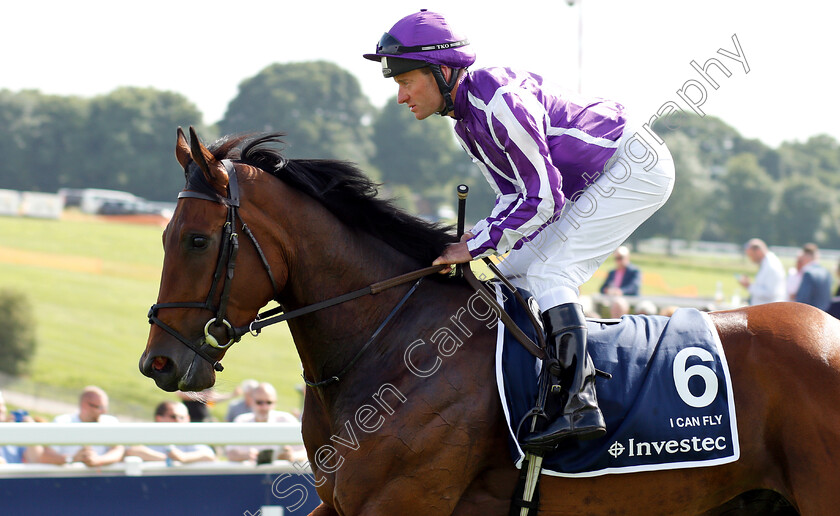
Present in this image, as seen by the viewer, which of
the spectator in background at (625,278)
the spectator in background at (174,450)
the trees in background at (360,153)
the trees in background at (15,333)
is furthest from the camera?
the trees in background at (360,153)

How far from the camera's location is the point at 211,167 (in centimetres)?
284

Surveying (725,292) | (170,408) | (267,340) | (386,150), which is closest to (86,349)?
(267,340)

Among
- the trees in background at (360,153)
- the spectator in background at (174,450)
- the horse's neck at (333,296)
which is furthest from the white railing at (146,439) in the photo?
the trees in background at (360,153)

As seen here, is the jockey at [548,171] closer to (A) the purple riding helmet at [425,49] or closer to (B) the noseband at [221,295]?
(A) the purple riding helmet at [425,49]

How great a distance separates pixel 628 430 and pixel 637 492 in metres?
0.23

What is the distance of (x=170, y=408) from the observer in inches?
210

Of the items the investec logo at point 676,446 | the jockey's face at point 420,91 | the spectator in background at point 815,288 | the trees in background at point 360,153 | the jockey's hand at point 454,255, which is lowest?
the investec logo at point 676,446

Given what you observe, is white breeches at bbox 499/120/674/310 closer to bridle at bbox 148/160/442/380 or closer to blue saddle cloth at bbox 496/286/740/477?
blue saddle cloth at bbox 496/286/740/477

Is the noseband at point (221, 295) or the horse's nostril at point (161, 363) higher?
the noseband at point (221, 295)

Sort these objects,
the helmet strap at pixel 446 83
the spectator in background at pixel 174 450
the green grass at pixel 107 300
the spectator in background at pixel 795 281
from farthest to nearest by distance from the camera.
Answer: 1. the green grass at pixel 107 300
2. the spectator in background at pixel 795 281
3. the spectator in background at pixel 174 450
4. the helmet strap at pixel 446 83

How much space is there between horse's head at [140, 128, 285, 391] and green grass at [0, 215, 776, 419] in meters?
11.6

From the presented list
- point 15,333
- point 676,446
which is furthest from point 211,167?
point 15,333

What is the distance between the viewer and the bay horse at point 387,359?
2777mm

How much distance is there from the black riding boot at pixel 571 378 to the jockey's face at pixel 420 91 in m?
0.84
